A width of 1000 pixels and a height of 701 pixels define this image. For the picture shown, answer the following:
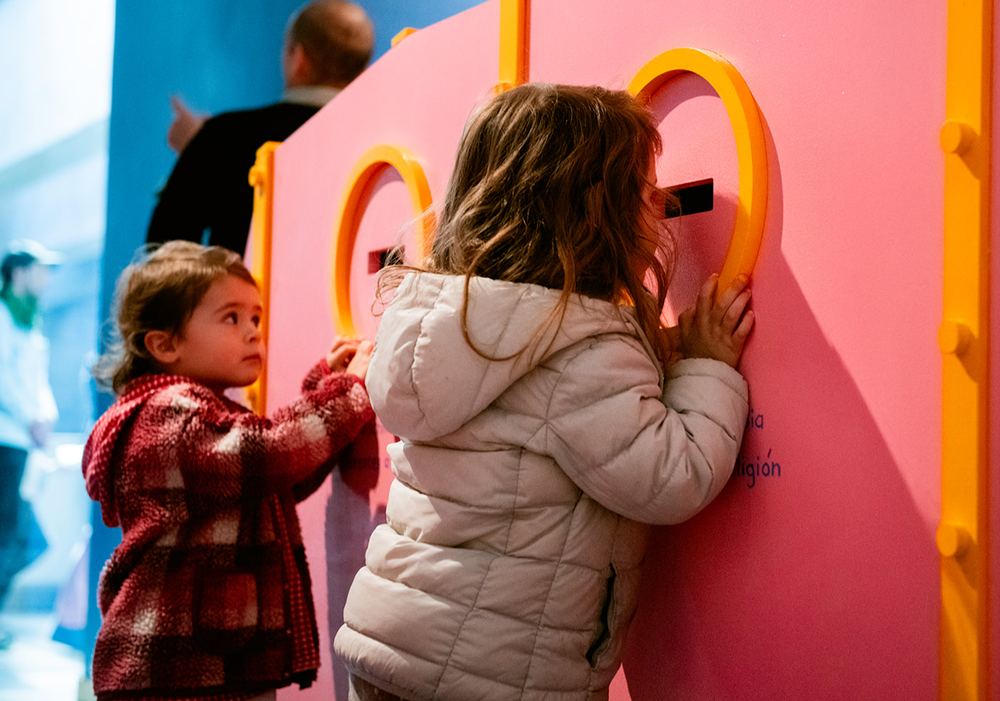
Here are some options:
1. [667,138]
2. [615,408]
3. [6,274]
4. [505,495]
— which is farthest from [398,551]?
[6,274]

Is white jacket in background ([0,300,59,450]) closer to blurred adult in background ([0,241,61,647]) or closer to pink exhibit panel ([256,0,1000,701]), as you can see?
blurred adult in background ([0,241,61,647])

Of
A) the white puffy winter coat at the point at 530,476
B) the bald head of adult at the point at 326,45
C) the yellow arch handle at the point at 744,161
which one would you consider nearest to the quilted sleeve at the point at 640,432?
the white puffy winter coat at the point at 530,476

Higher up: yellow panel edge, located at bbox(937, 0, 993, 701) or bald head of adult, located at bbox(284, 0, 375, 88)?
bald head of adult, located at bbox(284, 0, 375, 88)

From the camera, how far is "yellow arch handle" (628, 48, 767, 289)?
0.85m

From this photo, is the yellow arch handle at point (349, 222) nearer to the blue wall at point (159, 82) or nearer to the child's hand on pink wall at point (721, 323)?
the child's hand on pink wall at point (721, 323)

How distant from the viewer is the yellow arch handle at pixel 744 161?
2.80ft

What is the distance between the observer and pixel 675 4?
954 millimetres

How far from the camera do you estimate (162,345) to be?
146 centimetres

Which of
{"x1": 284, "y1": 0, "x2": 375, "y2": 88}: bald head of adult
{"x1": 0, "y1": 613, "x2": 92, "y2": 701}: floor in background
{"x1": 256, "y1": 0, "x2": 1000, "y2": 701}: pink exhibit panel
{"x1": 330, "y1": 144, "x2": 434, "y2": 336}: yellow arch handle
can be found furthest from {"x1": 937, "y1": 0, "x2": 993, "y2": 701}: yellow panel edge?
{"x1": 0, "y1": 613, "x2": 92, "y2": 701}: floor in background

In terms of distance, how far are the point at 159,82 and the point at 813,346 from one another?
6.98ft

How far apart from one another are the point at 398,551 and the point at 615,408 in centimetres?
28

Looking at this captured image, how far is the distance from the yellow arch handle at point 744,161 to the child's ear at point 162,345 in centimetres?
96

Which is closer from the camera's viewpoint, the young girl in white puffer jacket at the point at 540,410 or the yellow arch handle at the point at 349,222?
the young girl in white puffer jacket at the point at 540,410

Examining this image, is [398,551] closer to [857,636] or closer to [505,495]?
[505,495]
